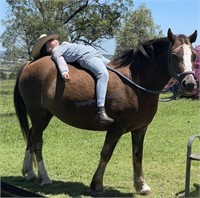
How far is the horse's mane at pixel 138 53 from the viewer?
4508mm

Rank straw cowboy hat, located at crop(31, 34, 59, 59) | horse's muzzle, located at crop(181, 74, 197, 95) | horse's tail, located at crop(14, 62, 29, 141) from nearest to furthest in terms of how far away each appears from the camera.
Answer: horse's muzzle, located at crop(181, 74, 197, 95) → straw cowboy hat, located at crop(31, 34, 59, 59) → horse's tail, located at crop(14, 62, 29, 141)

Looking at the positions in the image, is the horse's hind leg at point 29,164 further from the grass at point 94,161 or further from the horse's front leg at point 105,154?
the horse's front leg at point 105,154

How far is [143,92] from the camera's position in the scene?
443 centimetres

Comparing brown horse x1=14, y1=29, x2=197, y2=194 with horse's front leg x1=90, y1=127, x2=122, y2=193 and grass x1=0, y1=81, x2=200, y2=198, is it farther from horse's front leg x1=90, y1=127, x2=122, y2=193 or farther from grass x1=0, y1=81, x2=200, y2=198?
grass x1=0, y1=81, x2=200, y2=198

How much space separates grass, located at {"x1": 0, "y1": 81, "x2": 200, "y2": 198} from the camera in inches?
193

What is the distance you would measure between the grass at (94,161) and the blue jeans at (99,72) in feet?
3.94

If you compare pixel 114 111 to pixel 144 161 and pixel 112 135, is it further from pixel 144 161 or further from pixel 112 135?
pixel 144 161

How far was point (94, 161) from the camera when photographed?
20.4ft

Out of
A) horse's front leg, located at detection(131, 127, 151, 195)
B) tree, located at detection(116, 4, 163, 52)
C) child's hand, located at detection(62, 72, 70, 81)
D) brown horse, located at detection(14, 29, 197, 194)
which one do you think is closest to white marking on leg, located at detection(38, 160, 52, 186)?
brown horse, located at detection(14, 29, 197, 194)

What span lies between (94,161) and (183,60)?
2757 mm

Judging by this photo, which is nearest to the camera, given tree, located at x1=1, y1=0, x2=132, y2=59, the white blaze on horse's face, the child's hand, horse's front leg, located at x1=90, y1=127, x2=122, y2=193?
the white blaze on horse's face

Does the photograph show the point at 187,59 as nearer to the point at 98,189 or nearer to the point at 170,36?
the point at 170,36

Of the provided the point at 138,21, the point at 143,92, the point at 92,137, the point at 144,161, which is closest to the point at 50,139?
the point at 92,137

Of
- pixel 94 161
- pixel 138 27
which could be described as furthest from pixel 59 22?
pixel 138 27
